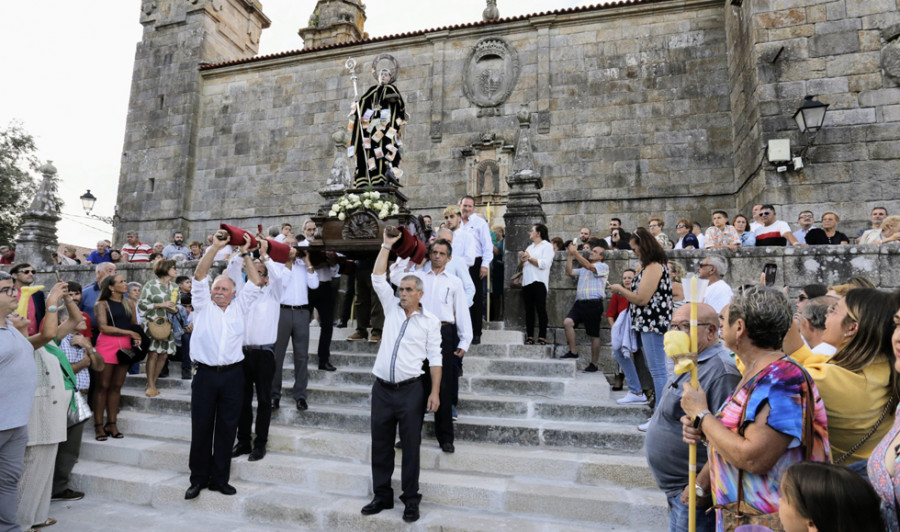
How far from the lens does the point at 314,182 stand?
15.0 metres

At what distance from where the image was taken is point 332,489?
432cm

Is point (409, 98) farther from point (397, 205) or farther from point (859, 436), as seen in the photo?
point (859, 436)

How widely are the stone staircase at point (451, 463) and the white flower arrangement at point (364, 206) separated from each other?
1.89 metres

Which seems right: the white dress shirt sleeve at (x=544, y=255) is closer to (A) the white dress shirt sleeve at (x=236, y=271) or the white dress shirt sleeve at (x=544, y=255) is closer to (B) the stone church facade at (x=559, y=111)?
(A) the white dress shirt sleeve at (x=236, y=271)

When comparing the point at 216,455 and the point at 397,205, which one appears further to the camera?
the point at 397,205

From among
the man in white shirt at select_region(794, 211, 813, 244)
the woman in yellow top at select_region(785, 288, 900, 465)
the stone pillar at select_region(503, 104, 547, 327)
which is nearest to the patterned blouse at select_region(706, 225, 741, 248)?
the man in white shirt at select_region(794, 211, 813, 244)

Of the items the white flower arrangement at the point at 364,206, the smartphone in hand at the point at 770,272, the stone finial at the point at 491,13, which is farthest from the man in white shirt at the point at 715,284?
the stone finial at the point at 491,13

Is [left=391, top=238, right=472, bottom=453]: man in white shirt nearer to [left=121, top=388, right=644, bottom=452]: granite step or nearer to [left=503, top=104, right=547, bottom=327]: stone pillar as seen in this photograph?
[left=121, top=388, right=644, bottom=452]: granite step

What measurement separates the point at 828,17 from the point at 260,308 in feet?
37.2

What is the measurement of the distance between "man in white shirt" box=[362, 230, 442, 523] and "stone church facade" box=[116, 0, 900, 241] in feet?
20.1

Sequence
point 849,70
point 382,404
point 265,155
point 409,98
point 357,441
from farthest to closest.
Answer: point 265,155 < point 409,98 < point 849,70 < point 357,441 < point 382,404

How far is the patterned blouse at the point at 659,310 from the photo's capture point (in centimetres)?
464

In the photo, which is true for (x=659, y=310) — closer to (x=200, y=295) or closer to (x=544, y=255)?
(x=544, y=255)

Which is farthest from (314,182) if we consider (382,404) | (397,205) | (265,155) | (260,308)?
(382,404)
